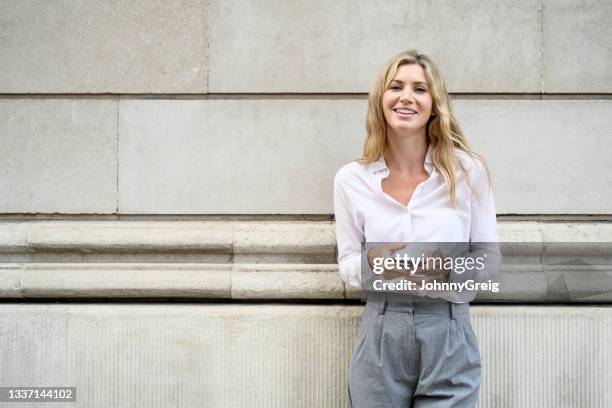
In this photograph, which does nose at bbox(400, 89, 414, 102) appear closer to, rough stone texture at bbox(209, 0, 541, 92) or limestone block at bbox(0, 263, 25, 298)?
rough stone texture at bbox(209, 0, 541, 92)

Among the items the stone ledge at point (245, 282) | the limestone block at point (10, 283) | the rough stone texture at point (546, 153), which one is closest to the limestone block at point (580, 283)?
the stone ledge at point (245, 282)

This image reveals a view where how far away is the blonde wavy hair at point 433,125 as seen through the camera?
2846 millimetres

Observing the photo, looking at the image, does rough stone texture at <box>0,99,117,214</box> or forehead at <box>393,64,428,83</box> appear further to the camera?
rough stone texture at <box>0,99,117,214</box>

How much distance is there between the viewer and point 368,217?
2832 millimetres

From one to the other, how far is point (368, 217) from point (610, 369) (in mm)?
2071

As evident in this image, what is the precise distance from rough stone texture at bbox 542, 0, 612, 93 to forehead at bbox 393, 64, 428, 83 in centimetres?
134

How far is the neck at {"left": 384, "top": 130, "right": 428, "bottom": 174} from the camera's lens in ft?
9.62

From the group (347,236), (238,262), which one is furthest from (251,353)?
(347,236)

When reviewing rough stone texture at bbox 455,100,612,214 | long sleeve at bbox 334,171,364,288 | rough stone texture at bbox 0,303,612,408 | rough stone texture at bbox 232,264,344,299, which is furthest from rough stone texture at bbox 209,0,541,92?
rough stone texture at bbox 0,303,612,408

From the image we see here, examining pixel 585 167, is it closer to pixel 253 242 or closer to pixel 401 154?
pixel 401 154

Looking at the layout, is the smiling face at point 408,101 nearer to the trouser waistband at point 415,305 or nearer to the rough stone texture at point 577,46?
the trouser waistband at point 415,305

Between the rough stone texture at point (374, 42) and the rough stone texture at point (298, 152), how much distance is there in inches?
6.1

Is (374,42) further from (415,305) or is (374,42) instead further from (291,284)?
(415,305)

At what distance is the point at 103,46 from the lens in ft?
12.6
